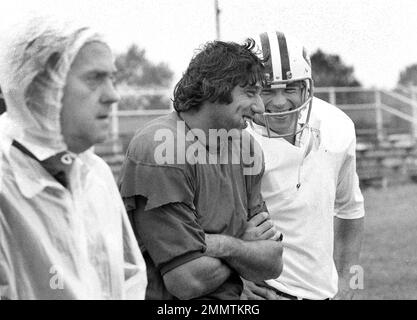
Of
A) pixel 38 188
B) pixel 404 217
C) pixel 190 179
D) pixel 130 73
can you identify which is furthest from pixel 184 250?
pixel 130 73

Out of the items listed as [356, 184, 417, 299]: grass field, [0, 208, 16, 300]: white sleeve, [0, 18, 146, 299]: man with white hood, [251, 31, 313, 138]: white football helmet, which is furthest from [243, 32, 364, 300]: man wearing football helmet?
[356, 184, 417, 299]: grass field

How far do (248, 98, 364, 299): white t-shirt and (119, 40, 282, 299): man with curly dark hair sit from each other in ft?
1.78

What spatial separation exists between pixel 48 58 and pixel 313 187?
2.21 m

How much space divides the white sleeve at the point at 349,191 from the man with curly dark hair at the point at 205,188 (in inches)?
38.5

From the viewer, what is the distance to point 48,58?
2.58 metres

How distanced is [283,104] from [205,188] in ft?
3.49

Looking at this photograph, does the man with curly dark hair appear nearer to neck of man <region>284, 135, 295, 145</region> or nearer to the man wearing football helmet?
the man wearing football helmet

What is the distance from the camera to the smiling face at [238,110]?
3746mm

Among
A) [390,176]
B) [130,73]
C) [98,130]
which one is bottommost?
[390,176]

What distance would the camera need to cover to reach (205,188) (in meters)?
3.59

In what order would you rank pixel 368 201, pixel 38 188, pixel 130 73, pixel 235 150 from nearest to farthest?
pixel 38 188, pixel 235 150, pixel 368 201, pixel 130 73

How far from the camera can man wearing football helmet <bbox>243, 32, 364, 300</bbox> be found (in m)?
4.45

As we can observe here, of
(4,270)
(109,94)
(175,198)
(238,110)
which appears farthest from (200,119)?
(4,270)
